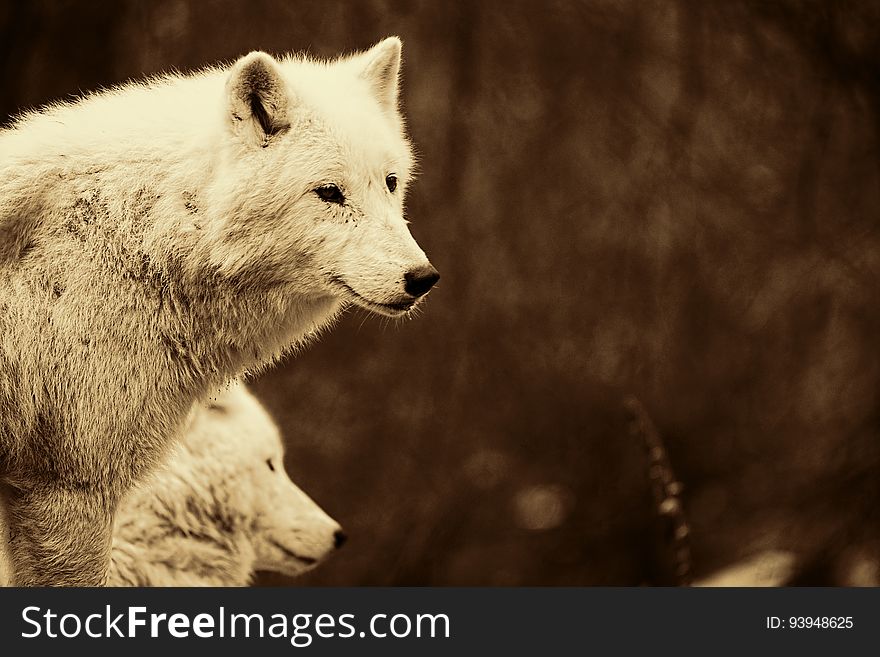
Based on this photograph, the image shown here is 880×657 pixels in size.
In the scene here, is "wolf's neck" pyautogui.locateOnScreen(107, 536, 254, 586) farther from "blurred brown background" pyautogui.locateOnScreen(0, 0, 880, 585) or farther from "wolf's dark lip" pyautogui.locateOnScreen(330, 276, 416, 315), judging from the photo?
"blurred brown background" pyautogui.locateOnScreen(0, 0, 880, 585)

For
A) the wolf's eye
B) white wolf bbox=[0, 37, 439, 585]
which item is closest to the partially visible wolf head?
white wolf bbox=[0, 37, 439, 585]

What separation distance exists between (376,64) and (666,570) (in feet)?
13.2

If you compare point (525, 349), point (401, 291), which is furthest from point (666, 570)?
point (401, 291)

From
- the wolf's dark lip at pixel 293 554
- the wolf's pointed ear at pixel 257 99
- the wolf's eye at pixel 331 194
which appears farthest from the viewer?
the wolf's dark lip at pixel 293 554

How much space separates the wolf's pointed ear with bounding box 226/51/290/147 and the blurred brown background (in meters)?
2.88

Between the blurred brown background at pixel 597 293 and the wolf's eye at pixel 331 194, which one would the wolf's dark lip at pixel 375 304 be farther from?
the blurred brown background at pixel 597 293

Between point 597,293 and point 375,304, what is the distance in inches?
138

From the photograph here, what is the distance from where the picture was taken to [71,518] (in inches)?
113

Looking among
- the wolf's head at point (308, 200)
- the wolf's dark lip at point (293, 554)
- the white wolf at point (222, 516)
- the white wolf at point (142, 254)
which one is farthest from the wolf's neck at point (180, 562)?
the wolf's head at point (308, 200)

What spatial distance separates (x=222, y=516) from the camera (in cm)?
416

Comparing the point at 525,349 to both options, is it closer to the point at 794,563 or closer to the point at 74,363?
the point at 794,563

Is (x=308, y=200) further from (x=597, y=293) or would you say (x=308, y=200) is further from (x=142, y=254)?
(x=597, y=293)

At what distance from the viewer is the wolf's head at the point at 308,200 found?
110 inches

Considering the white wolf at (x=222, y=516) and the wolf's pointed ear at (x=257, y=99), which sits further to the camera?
the white wolf at (x=222, y=516)
